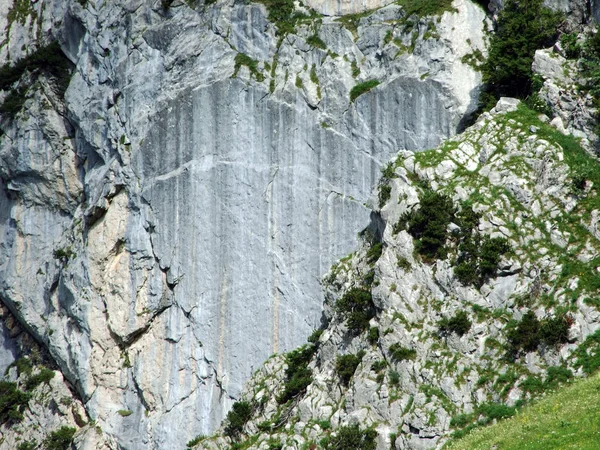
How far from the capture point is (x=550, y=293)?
130 feet

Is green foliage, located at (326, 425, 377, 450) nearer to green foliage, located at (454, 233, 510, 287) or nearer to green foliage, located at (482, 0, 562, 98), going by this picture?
green foliage, located at (454, 233, 510, 287)

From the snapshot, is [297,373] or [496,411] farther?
[297,373]

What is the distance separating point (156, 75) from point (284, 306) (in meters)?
16.0

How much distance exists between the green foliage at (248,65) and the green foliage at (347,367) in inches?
764

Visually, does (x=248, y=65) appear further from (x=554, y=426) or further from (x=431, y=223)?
(x=554, y=426)

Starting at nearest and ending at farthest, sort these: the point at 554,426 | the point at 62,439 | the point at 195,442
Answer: the point at 554,426, the point at 195,442, the point at 62,439

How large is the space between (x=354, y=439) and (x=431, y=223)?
10.2 meters

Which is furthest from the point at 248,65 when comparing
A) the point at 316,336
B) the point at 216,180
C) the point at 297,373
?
the point at 297,373

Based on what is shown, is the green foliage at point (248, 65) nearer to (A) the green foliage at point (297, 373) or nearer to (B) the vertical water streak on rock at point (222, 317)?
(B) the vertical water streak on rock at point (222, 317)

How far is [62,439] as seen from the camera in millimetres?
56375

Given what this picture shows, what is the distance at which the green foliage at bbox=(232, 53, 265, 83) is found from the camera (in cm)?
5497

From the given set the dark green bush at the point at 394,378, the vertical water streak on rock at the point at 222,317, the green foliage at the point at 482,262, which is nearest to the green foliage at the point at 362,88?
the vertical water streak on rock at the point at 222,317

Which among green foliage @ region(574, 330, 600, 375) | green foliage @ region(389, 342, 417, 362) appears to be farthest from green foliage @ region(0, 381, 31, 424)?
green foliage @ region(574, 330, 600, 375)

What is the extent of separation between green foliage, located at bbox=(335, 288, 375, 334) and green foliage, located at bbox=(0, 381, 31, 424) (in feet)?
83.1
